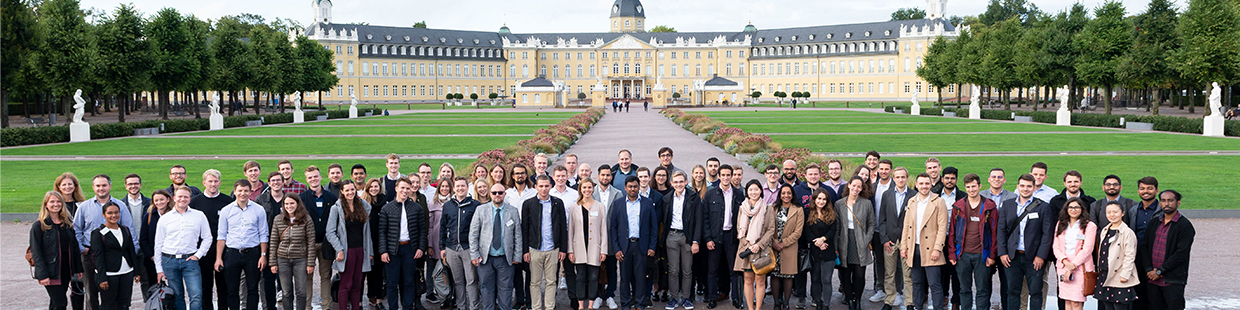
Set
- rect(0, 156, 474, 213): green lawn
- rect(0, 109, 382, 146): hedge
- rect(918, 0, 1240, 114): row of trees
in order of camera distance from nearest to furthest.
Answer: rect(0, 156, 474, 213): green lawn → rect(0, 109, 382, 146): hedge → rect(918, 0, 1240, 114): row of trees

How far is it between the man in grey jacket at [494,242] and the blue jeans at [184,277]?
2.35 metres

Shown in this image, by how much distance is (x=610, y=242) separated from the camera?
322 inches

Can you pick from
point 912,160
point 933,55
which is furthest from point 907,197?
point 933,55

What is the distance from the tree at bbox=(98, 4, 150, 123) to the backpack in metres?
34.5

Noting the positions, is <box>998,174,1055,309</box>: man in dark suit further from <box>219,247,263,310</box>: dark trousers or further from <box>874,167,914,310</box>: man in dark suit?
<box>219,247,263,310</box>: dark trousers

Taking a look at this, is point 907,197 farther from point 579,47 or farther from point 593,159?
point 579,47

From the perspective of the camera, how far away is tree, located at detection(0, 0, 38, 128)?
108 feet

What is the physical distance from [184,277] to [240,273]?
45 cm

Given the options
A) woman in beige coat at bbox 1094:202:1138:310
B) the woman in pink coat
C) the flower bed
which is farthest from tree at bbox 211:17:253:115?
woman in beige coat at bbox 1094:202:1138:310

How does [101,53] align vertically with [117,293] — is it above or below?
above

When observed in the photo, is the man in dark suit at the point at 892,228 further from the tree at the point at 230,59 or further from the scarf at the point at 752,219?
the tree at the point at 230,59

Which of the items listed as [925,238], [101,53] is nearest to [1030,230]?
[925,238]

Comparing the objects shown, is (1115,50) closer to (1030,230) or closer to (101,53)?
(1030,230)

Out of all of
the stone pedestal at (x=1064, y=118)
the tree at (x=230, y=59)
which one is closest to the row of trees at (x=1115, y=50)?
the stone pedestal at (x=1064, y=118)
